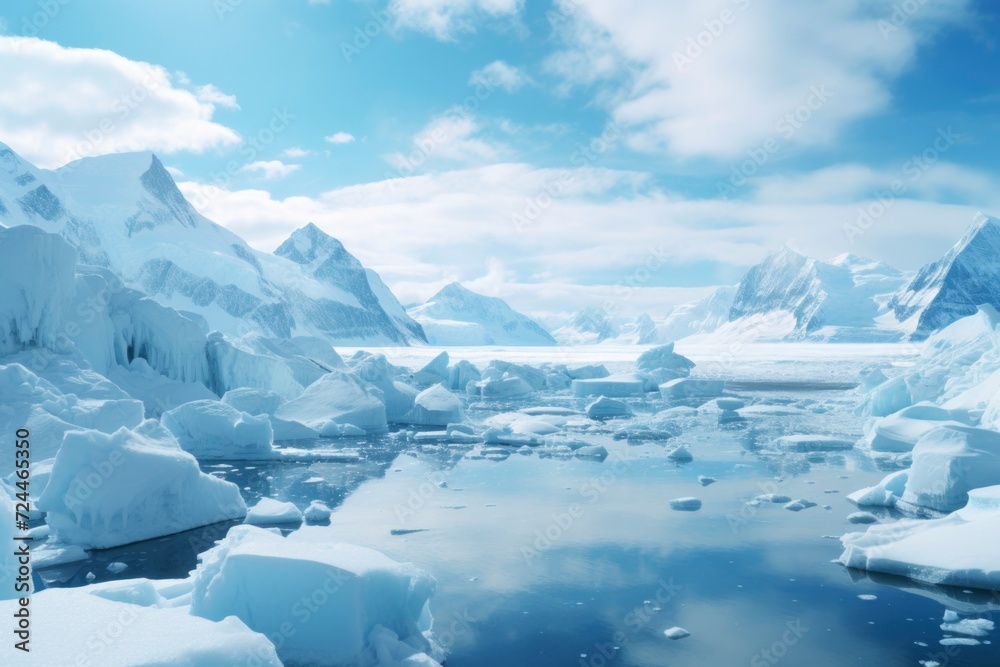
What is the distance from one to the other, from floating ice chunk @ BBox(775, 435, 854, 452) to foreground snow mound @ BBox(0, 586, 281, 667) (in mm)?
14014

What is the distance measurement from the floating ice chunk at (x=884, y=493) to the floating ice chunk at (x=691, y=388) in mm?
21083

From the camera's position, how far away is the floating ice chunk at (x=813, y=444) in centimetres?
1570

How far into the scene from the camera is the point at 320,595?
541 cm

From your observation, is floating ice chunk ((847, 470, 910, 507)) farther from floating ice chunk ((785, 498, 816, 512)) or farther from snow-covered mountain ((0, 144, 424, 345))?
snow-covered mountain ((0, 144, 424, 345))

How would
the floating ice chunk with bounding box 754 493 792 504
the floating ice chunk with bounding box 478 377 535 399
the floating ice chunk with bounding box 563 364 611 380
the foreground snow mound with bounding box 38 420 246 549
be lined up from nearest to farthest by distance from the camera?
the foreground snow mound with bounding box 38 420 246 549 < the floating ice chunk with bounding box 754 493 792 504 < the floating ice chunk with bounding box 478 377 535 399 < the floating ice chunk with bounding box 563 364 611 380

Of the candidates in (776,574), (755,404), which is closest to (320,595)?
(776,574)

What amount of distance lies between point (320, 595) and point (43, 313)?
518 inches

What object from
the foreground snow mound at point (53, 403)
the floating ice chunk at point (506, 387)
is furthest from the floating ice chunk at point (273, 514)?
the floating ice chunk at point (506, 387)

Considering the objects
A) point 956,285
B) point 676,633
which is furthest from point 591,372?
point 956,285

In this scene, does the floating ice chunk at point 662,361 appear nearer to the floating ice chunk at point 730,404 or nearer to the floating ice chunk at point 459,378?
the floating ice chunk at point 459,378

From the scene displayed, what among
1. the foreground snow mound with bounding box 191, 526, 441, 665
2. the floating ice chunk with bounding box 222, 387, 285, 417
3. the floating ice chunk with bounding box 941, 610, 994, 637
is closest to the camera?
the foreground snow mound with bounding box 191, 526, 441, 665

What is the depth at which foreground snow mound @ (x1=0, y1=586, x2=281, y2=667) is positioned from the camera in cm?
367

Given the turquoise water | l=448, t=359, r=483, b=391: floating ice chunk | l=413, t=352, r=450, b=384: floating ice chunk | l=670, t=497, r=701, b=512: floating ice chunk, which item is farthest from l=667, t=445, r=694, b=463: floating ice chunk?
l=448, t=359, r=483, b=391: floating ice chunk

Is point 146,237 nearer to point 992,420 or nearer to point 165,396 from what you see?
point 165,396
